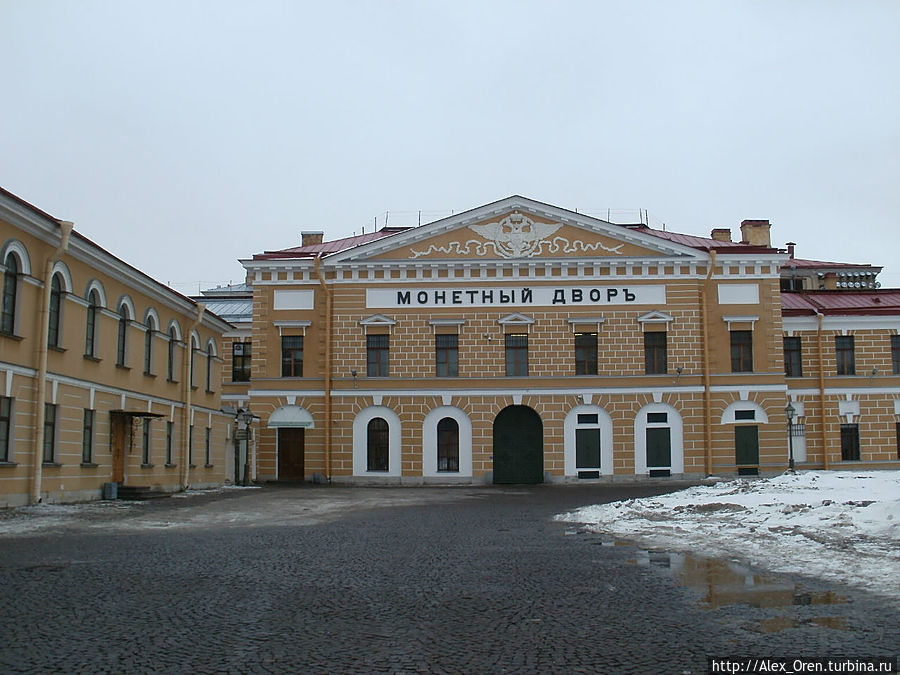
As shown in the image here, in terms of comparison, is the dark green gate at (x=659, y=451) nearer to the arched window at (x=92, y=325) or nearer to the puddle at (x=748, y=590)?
the arched window at (x=92, y=325)

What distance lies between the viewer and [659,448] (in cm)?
3762

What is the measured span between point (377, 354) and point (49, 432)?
1855cm

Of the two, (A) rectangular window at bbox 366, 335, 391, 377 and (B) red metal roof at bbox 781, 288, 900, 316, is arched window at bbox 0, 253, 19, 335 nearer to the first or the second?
(A) rectangular window at bbox 366, 335, 391, 377

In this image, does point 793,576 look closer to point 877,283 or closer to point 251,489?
point 251,489

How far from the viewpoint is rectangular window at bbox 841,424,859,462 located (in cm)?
4006

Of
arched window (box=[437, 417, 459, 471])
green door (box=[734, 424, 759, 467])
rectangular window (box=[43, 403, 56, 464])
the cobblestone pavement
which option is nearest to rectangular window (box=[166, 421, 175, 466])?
rectangular window (box=[43, 403, 56, 464])

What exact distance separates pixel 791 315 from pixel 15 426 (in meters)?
32.7

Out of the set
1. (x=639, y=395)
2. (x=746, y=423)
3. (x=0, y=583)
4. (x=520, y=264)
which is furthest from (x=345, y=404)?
(x=0, y=583)

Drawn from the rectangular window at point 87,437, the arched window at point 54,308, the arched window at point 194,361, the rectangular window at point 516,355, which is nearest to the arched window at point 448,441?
the rectangular window at point 516,355

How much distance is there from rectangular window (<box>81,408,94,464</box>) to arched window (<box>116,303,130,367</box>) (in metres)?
2.24

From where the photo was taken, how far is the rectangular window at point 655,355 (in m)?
38.1

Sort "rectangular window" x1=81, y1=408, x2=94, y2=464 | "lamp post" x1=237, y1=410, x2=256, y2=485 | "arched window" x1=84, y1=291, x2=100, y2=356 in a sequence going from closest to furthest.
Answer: "rectangular window" x1=81, y1=408, x2=94, y2=464 < "arched window" x1=84, y1=291, x2=100, y2=356 < "lamp post" x1=237, y1=410, x2=256, y2=485

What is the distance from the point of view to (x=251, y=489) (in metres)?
31.5

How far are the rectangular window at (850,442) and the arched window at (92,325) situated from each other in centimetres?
3117
